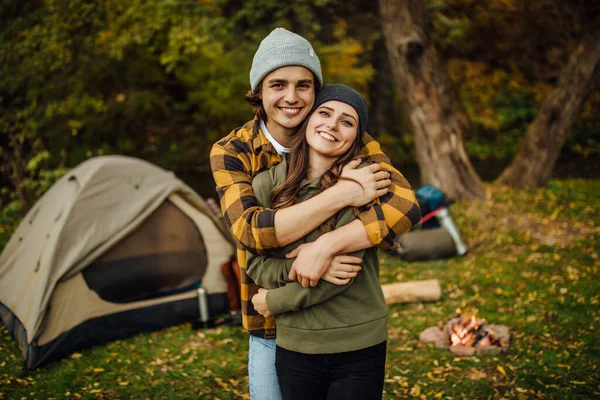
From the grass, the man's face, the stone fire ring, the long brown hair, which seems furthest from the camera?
the stone fire ring

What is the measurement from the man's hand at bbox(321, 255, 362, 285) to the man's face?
0.57m

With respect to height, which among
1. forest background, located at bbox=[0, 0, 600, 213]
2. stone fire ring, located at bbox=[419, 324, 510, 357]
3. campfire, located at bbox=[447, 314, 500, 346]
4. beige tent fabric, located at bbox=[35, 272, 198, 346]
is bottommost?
stone fire ring, located at bbox=[419, 324, 510, 357]

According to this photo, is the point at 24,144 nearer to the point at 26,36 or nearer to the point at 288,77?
the point at 26,36

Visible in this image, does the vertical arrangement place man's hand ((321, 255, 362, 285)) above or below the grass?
above

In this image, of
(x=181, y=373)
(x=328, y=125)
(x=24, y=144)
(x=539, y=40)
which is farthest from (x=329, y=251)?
(x=539, y=40)

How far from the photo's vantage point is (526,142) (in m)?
8.51

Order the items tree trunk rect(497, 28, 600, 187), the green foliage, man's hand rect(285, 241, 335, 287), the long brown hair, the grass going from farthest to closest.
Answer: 1. tree trunk rect(497, 28, 600, 187)
2. the green foliage
3. the grass
4. the long brown hair
5. man's hand rect(285, 241, 335, 287)

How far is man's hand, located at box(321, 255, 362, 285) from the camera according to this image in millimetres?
1767

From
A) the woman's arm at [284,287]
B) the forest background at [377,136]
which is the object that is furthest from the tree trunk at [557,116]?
the woman's arm at [284,287]

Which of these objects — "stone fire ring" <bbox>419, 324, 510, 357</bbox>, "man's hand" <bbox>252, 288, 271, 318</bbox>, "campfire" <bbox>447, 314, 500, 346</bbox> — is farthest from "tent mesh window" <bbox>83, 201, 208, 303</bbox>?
"man's hand" <bbox>252, 288, 271, 318</bbox>

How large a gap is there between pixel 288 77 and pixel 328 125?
0.87ft

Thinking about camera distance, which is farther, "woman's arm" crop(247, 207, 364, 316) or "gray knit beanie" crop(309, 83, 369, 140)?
"gray knit beanie" crop(309, 83, 369, 140)

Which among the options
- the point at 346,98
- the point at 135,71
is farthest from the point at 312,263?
the point at 135,71

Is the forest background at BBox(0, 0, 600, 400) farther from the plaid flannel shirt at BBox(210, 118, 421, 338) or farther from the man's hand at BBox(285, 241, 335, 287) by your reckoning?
the man's hand at BBox(285, 241, 335, 287)
